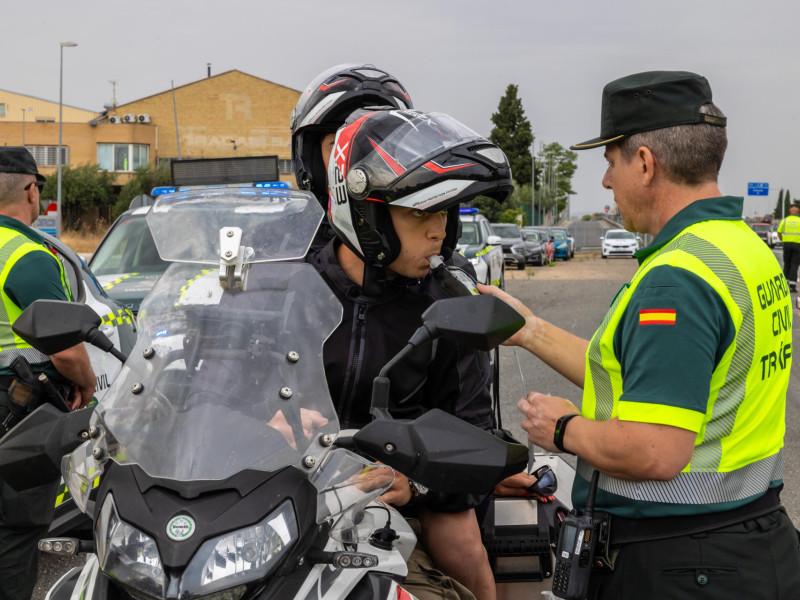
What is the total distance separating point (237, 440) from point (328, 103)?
2.20 m

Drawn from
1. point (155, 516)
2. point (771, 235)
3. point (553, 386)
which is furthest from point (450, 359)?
point (771, 235)

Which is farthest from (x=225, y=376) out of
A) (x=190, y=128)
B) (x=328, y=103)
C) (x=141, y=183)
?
(x=190, y=128)

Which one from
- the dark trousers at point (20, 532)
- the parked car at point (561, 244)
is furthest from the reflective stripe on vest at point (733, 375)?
the parked car at point (561, 244)

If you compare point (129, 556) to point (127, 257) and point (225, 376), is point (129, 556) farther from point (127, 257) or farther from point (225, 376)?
point (127, 257)

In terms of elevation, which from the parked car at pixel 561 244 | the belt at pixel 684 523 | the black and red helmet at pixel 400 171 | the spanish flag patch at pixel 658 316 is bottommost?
the parked car at pixel 561 244

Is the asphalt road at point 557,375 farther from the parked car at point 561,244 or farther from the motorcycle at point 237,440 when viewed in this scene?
the parked car at point 561,244

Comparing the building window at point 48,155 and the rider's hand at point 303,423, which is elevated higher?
the building window at point 48,155

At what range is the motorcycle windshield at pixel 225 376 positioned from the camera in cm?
178

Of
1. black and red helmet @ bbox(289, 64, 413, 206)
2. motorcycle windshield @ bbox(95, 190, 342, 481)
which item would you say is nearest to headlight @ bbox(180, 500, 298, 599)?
motorcycle windshield @ bbox(95, 190, 342, 481)

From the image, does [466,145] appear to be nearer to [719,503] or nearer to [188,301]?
[188,301]

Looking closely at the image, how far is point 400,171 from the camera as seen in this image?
2314 mm

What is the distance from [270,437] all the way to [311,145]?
2.25 meters

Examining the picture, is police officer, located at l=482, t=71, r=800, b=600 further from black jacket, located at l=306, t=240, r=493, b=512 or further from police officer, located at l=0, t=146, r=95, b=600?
police officer, located at l=0, t=146, r=95, b=600

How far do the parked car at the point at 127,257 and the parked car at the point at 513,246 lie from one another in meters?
24.3
